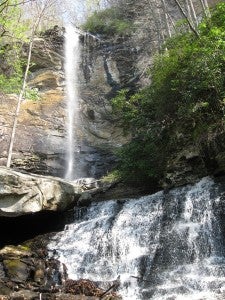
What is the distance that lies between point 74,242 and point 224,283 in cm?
596

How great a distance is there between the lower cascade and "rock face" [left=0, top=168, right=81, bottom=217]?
125cm

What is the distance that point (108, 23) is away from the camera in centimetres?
3341

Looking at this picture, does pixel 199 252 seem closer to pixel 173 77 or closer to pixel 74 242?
pixel 74 242

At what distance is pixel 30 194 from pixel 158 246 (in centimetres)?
513

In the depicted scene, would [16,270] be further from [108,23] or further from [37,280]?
[108,23]

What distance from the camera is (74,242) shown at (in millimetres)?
13422

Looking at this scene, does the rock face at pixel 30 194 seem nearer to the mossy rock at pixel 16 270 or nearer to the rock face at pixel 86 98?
the mossy rock at pixel 16 270

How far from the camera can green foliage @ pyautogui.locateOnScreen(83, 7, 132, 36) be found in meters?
32.0

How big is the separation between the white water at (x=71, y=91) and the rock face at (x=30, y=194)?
789 cm

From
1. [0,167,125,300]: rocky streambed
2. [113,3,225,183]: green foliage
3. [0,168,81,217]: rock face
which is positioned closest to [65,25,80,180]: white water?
[0,167,125,300]: rocky streambed

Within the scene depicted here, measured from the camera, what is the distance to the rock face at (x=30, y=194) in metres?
13.0

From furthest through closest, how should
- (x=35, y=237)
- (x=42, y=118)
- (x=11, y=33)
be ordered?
(x=42, y=118) → (x=11, y=33) → (x=35, y=237)

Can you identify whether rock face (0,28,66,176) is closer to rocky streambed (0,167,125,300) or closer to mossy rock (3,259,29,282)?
rocky streambed (0,167,125,300)

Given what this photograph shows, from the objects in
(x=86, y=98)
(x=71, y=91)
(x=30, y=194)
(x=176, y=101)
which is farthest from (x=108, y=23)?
(x=30, y=194)
